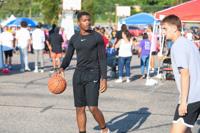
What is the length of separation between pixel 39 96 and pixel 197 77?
7786 mm

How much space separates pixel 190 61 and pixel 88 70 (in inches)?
95.4

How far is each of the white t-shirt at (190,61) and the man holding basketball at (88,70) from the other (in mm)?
2175

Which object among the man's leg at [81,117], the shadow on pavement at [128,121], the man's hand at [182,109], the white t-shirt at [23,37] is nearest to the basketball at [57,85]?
the man's leg at [81,117]

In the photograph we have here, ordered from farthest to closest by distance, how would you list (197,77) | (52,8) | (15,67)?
1. (52,8)
2. (15,67)
3. (197,77)

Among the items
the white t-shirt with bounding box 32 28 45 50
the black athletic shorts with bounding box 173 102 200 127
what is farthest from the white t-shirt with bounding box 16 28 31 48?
the black athletic shorts with bounding box 173 102 200 127

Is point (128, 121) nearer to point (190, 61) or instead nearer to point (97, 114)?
point (97, 114)

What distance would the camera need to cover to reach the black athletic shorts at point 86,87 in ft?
25.7

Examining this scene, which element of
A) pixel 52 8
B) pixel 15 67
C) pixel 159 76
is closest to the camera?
pixel 159 76

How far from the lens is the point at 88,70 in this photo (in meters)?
7.92

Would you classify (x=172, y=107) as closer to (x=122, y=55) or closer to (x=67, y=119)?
(x=67, y=119)

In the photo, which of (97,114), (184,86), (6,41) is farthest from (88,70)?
(6,41)

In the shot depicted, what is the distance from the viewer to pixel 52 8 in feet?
165

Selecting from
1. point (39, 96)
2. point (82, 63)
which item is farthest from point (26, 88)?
point (82, 63)

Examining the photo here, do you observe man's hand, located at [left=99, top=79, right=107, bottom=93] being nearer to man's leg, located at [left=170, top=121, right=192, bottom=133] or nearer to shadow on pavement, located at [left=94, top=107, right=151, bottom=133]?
shadow on pavement, located at [left=94, top=107, right=151, bottom=133]
